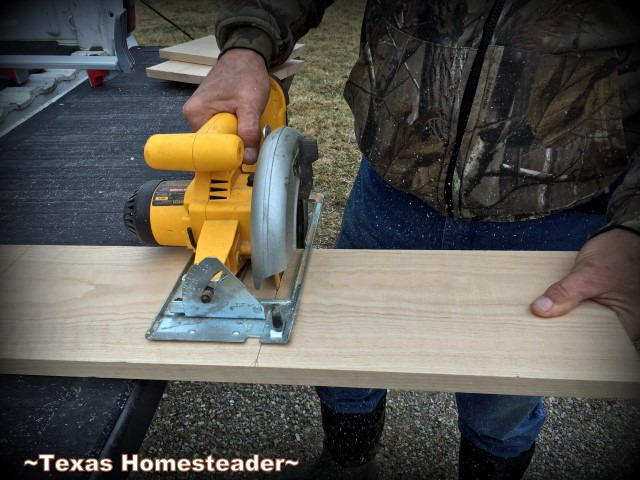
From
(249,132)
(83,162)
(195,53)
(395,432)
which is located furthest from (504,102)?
(195,53)

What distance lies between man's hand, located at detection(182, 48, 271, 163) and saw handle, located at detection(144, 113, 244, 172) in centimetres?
15

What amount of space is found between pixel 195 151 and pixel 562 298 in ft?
2.61

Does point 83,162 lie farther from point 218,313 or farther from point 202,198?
point 218,313

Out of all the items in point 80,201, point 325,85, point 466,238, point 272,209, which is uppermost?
point 272,209

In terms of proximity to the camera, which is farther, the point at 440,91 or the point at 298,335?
the point at 440,91

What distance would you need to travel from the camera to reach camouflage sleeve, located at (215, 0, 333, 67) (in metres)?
1.39

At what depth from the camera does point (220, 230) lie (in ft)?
3.76

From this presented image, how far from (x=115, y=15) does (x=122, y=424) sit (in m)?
2.67

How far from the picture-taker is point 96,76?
3.17 metres

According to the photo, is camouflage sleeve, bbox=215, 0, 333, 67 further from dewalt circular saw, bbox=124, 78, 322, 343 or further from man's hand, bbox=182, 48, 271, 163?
dewalt circular saw, bbox=124, 78, 322, 343

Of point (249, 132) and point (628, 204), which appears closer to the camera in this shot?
point (628, 204)

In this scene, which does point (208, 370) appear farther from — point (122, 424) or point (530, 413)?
point (530, 413)

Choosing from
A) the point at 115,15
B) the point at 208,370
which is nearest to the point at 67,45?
the point at 115,15

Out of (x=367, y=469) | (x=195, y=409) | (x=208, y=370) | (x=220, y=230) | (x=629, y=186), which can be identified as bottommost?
(x=195, y=409)
